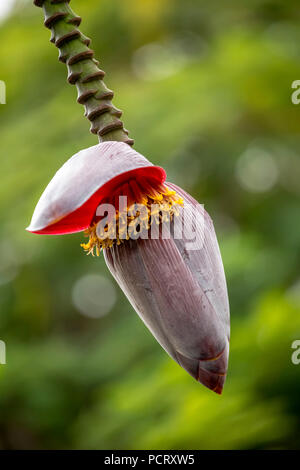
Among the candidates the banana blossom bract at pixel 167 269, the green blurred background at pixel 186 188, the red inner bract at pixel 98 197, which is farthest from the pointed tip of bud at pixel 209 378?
the green blurred background at pixel 186 188

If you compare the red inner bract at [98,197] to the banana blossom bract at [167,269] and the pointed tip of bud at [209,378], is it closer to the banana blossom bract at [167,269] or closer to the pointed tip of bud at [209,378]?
the banana blossom bract at [167,269]

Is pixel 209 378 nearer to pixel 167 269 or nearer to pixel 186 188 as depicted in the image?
pixel 167 269

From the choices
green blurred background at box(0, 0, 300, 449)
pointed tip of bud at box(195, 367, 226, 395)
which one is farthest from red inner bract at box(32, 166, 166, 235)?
green blurred background at box(0, 0, 300, 449)

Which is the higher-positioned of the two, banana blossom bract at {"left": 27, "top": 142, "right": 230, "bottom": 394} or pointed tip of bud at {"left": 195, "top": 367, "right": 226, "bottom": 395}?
banana blossom bract at {"left": 27, "top": 142, "right": 230, "bottom": 394}

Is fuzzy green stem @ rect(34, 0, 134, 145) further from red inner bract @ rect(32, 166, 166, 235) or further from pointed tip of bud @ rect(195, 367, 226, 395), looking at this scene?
pointed tip of bud @ rect(195, 367, 226, 395)

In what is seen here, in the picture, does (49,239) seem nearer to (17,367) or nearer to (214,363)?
(17,367)
